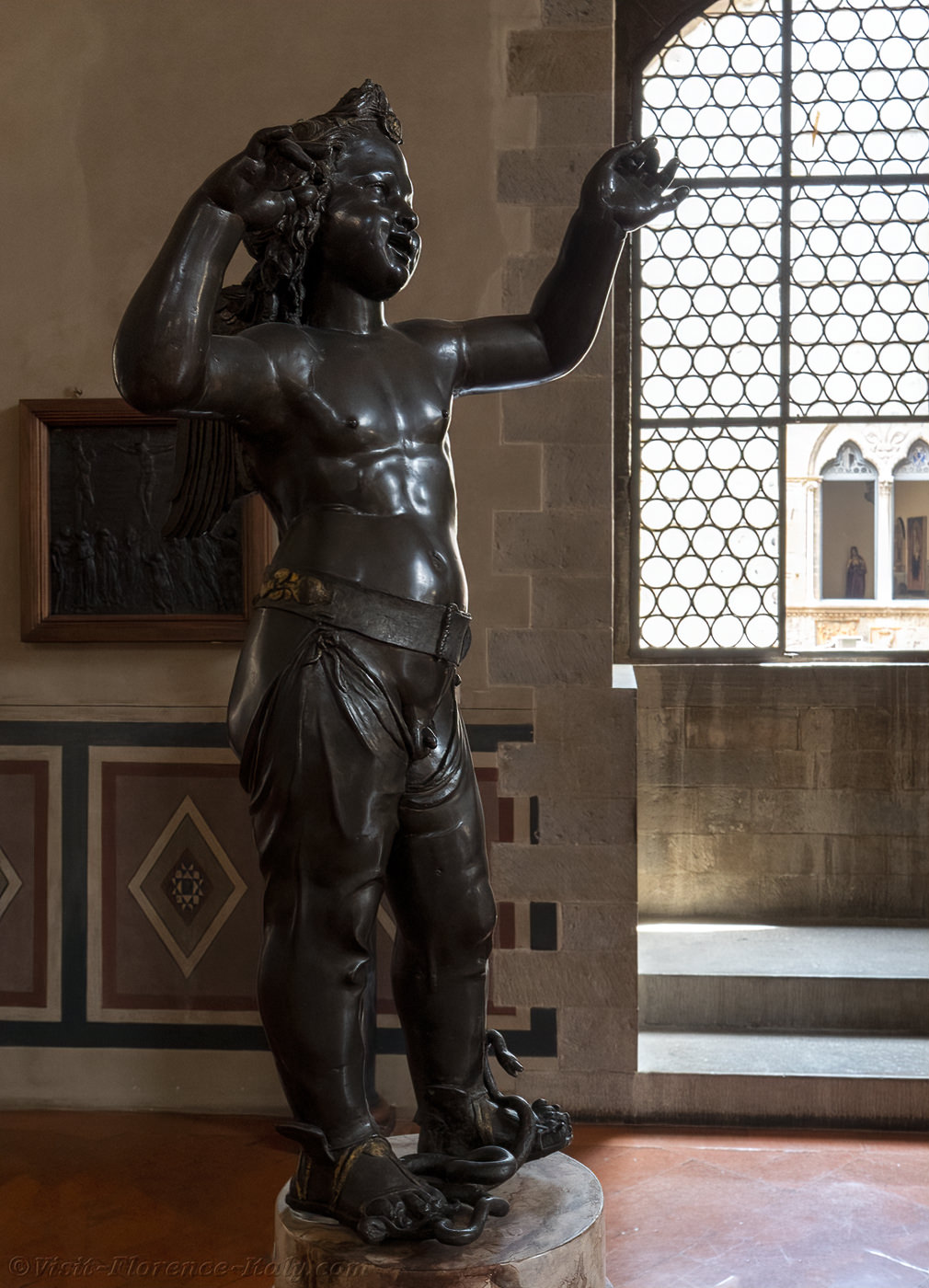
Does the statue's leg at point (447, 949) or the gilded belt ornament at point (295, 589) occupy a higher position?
the gilded belt ornament at point (295, 589)

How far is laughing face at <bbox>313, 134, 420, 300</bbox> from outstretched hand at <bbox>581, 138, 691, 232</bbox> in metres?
0.30

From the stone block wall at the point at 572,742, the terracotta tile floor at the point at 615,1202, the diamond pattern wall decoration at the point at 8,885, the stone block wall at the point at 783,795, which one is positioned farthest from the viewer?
the stone block wall at the point at 783,795

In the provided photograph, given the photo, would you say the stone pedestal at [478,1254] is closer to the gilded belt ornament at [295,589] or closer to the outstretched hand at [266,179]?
the gilded belt ornament at [295,589]

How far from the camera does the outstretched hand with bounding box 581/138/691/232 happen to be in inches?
78.1

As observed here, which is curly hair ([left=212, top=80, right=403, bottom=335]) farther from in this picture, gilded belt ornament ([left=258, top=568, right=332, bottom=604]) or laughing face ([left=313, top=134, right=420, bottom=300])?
gilded belt ornament ([left=258, top=568, right=332, bottom=604])

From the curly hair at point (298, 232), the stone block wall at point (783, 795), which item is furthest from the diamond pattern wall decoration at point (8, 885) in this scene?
the stone block wall at point (783, 795)

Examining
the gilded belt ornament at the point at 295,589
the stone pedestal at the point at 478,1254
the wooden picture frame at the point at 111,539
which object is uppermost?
the wooden picture frame at the point at 111,539

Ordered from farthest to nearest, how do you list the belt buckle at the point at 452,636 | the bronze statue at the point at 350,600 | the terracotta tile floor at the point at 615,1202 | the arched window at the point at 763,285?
the arched window at the point at 763,285 < the terracotta tile floor at the point at 615,1202 < the belt buckle at the point at 452,636 < the bronze statue at the point at 350,600

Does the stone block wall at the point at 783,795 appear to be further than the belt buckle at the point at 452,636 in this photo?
Yes

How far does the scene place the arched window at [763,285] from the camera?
233 inches

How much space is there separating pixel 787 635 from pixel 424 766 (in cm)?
444

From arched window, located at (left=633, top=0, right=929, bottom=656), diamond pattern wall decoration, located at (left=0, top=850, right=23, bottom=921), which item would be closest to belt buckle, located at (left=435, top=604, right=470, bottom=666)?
diamond pattern wall decoration, located at (left=0, top=850, right=23, bottom=921)

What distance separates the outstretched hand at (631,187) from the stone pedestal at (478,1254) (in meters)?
1.55

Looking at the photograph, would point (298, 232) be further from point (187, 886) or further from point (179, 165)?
point (187, 886)
